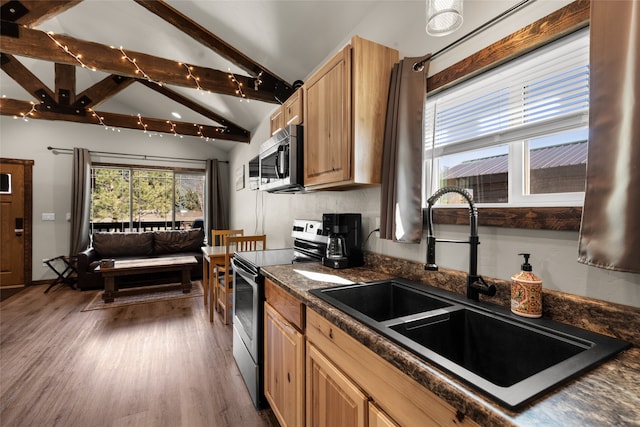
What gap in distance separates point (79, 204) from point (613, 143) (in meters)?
6.74

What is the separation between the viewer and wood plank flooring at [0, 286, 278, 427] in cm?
181

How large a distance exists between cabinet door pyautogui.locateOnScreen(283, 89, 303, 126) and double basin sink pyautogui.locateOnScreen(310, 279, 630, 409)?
141 centimetres

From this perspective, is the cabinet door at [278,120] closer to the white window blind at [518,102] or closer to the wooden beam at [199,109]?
the white window blind at [518,102]

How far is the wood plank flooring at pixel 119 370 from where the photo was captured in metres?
1.81

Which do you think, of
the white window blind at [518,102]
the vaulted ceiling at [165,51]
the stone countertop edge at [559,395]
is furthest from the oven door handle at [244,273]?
the vaulted ceiling at [165,51]

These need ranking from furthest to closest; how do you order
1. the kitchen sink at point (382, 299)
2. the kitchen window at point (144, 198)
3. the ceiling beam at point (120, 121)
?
1. the kitchen window at point (144, 198)
2. the ceiling beam at point (120, 121)
3. the kitchen sink at point (382, 299)

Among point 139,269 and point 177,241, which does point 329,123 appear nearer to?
point 139,269

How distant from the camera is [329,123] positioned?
1719mm

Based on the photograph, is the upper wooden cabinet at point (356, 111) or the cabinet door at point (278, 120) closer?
the upper wooden cabinet at point (356, 111)

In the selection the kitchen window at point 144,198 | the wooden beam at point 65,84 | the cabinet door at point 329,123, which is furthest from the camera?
the kitchen window at point 144,198

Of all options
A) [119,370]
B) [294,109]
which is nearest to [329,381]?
[294,109]

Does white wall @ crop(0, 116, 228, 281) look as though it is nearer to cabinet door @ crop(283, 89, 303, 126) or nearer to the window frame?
cabinet door @ crop(283, 89, 303, 126)

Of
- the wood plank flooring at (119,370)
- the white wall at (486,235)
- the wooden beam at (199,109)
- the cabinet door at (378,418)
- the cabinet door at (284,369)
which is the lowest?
the wood plank flooring at (119,370)

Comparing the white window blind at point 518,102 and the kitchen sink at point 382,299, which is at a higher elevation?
the white window blind at point 518,102
